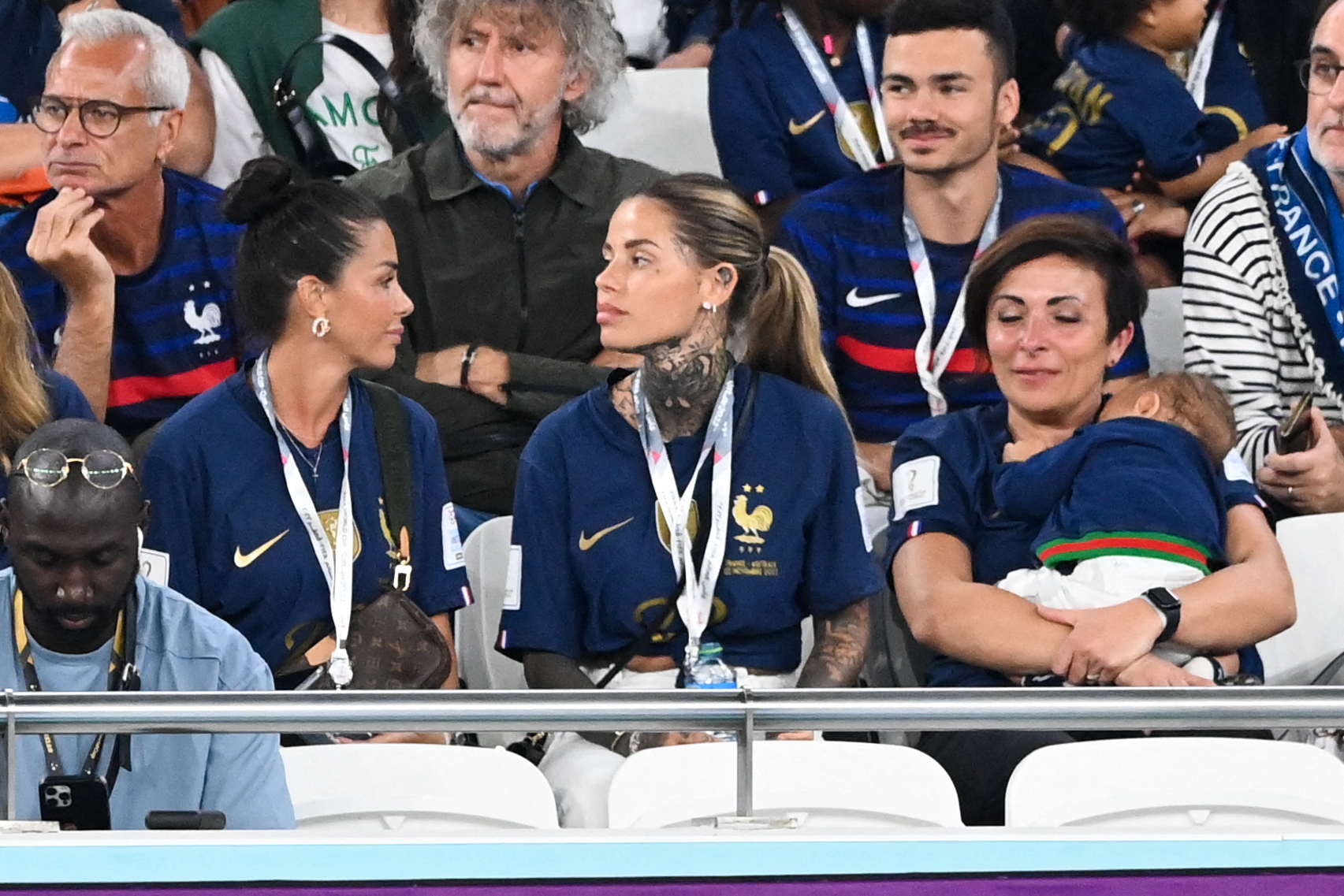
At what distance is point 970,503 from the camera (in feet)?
11.7

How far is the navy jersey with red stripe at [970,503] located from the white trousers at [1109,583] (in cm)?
11

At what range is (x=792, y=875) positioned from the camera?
6.75 ft

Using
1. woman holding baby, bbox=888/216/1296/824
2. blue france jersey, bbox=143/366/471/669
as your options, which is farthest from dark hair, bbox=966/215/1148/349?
blue france jersey, bbox=143/366/471/669

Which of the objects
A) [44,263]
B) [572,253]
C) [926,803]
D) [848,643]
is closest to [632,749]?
[848,643]

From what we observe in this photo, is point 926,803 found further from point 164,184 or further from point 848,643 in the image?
point 164,184

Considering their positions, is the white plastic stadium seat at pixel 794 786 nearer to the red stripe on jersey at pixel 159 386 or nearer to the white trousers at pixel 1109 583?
the white trousers at pixel 1109 583

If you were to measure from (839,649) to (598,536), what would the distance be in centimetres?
47

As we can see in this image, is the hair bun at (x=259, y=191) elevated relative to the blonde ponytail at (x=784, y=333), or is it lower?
elevated

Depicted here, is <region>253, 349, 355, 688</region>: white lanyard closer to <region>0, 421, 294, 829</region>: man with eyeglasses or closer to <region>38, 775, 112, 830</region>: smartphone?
<region>0, 421, 294, 829</region>: man with eyeglasses

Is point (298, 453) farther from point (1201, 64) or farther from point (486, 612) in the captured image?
point (1201, 64)

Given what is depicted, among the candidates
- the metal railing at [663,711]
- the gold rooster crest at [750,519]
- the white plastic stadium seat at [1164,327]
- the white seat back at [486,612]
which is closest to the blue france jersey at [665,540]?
the gold rooster crest at [750,519]

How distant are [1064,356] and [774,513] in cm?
63

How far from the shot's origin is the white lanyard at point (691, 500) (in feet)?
11.2

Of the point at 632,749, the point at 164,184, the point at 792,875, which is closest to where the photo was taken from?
the point at 792,875
